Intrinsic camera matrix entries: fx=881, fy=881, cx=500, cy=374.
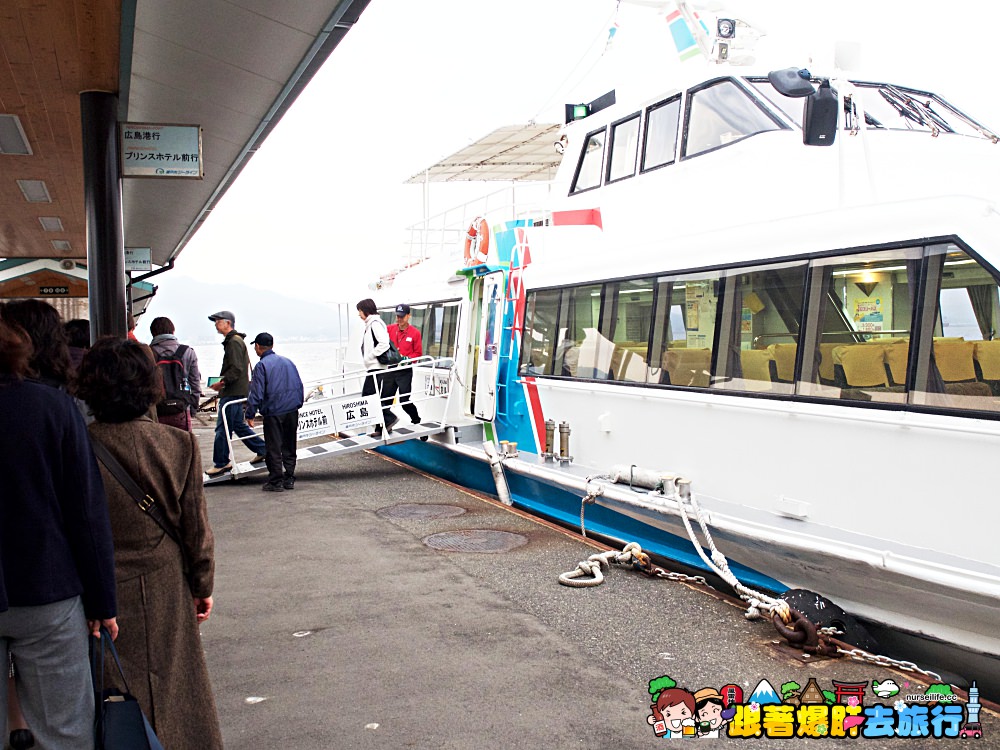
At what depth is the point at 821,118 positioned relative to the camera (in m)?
5.18

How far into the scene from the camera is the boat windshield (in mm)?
6797

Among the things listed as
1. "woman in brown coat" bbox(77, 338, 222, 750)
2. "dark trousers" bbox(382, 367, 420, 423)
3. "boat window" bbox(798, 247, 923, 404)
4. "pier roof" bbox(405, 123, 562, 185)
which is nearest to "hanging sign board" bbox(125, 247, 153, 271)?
"pier roof" bbox(405, 123, 562, 185)

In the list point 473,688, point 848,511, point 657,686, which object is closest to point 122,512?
point 473,688

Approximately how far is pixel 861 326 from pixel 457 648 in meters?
3.03

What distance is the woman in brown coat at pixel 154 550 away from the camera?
294 centimetres

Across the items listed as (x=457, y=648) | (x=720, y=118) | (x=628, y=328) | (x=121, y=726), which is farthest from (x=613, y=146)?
(x=121, y=726)

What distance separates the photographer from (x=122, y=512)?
2.93 m

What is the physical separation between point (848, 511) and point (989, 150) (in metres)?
2.92

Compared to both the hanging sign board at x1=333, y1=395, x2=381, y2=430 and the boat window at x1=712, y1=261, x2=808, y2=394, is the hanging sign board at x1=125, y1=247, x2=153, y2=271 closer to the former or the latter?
the hanging sign board at x1=333, y1=395, x2=381, y2=430

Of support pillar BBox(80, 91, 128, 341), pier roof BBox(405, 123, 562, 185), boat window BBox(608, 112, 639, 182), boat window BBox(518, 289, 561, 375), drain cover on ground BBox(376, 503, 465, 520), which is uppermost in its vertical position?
pier roof BBox(405, 123, 562, 185)

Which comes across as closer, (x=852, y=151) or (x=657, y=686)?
(x=657, y=686)

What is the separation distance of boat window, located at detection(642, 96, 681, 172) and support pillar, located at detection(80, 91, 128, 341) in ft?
15.1

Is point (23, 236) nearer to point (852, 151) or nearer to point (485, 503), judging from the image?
point (485, 503)

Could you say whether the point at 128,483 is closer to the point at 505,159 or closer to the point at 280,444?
the point at 280,444
